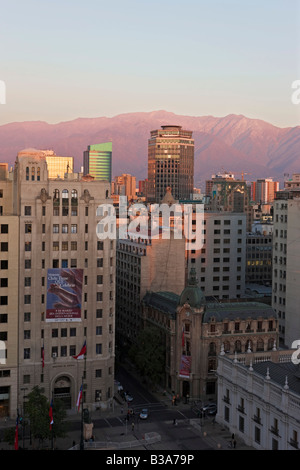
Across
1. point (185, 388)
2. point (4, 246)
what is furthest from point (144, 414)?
point (4, 246)

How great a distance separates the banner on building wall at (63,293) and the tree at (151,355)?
17.8 m

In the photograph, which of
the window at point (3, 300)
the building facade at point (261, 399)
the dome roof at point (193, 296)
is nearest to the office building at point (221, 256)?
the dome roof at point (193, 296)

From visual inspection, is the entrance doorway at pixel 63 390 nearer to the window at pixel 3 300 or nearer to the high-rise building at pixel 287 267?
the window at pixel 3 300

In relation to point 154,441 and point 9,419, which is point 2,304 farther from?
point 154,441

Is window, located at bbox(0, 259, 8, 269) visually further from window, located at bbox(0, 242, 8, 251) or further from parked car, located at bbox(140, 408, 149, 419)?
parked car, located at bbox(140, 408, 149, 419)

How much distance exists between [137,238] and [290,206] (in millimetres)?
34463

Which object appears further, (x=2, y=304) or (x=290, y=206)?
(x=290, y=206)

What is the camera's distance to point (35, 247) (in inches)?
3871

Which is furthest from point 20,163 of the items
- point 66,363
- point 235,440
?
point 235,440

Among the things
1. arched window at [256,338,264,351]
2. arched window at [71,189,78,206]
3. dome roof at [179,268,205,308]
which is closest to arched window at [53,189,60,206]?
arched window at [71,189,78,206]

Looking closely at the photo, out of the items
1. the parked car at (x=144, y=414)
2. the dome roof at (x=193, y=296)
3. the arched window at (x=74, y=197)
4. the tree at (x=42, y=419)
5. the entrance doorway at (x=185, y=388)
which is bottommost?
the parked car at (x=144, y=414)

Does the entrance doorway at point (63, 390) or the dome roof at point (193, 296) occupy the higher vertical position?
the dome roof at point (193, 296)

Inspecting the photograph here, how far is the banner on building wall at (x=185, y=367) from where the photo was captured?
10662 centimetres

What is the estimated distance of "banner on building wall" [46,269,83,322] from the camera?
98500mm
